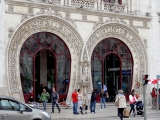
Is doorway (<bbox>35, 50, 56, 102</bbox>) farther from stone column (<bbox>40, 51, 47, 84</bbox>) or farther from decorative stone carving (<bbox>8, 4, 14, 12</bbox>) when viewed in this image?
decorative stone carving (<bbox>8, 4, 14, 12</bbox>)

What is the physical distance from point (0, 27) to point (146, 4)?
12960mm

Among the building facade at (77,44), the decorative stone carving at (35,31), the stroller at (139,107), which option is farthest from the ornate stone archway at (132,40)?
the stroller at (139,107)

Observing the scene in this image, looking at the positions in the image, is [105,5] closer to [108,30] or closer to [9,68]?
[108,30]

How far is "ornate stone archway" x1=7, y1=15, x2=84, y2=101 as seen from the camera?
2616cm

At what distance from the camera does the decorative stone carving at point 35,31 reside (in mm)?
26188

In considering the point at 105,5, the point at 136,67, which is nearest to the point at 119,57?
the point at 136,67

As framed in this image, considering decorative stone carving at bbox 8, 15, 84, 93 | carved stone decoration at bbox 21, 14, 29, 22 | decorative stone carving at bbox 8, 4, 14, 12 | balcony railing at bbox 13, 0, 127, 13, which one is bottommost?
decorative stone carving at bbox 8, 15, 84, 93

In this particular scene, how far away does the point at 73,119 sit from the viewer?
73.9 feet

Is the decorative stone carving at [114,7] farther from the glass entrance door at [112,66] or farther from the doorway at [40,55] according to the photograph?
the doorway at [40,55]

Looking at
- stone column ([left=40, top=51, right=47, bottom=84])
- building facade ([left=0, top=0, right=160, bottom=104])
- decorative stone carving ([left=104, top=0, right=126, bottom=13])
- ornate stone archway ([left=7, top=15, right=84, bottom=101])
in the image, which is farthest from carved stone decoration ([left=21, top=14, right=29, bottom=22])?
decorative stone carving ([left=104, top=0, right=126, bottom=13])

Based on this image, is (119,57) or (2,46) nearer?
(2,46)

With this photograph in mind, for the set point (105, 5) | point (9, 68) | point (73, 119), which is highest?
point (105, 5)

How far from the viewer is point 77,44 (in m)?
29.2

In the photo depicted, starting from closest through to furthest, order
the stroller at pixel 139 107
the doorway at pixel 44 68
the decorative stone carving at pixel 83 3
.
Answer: the stroller at pixel 139 107, the decorative stone carving at pixel 83 3, the doorway at pixel 44 68
